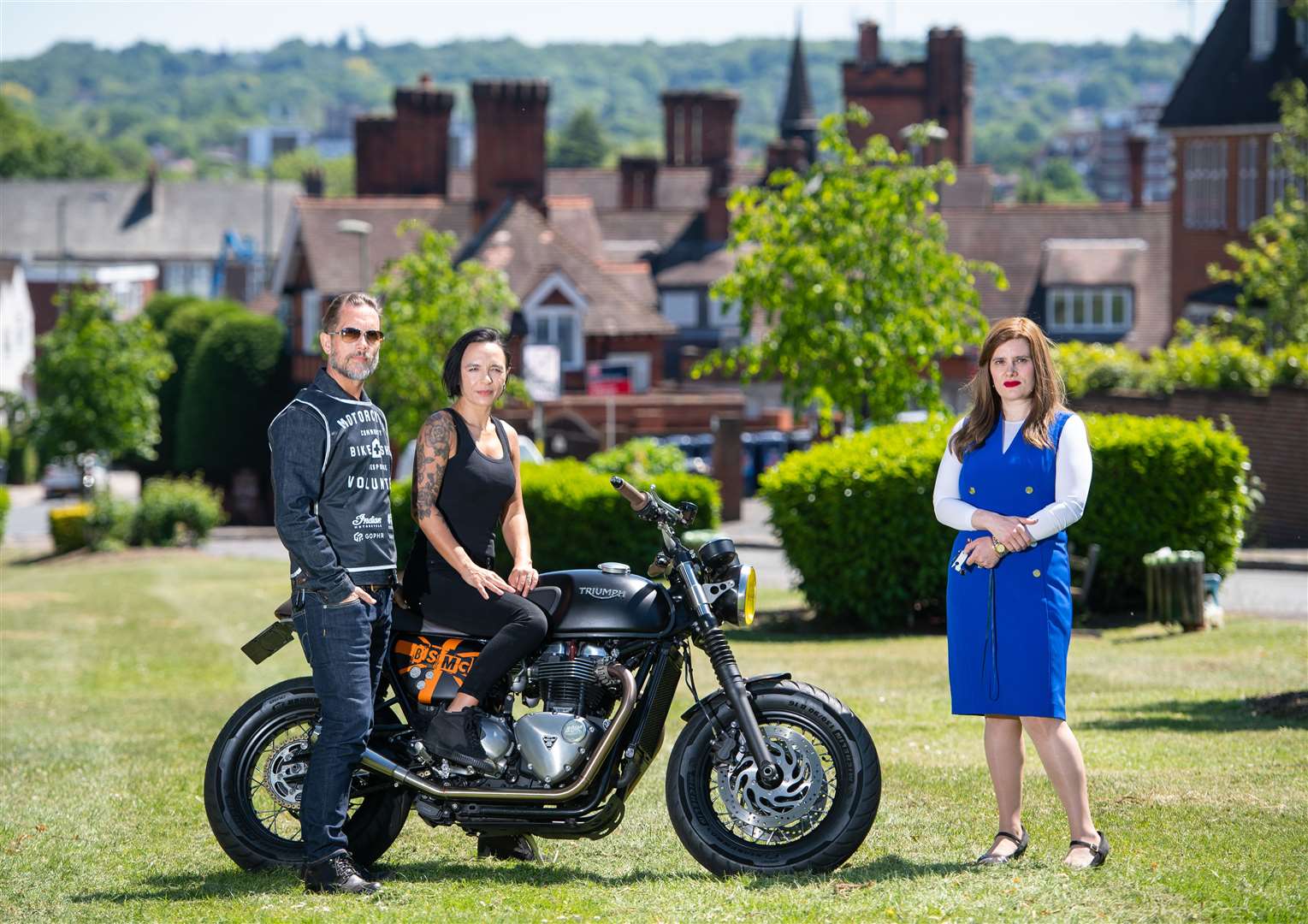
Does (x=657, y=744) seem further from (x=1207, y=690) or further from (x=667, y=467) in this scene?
(x=667, y=467)

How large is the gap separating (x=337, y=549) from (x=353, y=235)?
51908 mm

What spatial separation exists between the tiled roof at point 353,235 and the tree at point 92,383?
10.5m

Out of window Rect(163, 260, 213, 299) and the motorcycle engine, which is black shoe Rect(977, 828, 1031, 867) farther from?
window Rect(163, 260, 213, 299)

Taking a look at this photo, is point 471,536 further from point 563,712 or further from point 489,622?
point 563,712

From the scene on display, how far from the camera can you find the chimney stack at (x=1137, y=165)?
256 ft

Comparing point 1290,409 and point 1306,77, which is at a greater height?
point 1306,77

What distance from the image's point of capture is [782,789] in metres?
6.77

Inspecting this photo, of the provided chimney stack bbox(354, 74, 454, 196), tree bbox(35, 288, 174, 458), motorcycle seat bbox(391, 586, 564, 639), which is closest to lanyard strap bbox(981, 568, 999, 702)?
motorcycle seat bbox(391, 586, 564, 639)

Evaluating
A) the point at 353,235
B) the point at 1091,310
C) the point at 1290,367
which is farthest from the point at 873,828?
the point at 1091,310

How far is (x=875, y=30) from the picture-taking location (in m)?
96.9

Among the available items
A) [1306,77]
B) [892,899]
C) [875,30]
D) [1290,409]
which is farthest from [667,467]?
[875,30]

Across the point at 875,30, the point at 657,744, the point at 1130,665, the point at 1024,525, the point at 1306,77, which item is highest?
the point at 875,30

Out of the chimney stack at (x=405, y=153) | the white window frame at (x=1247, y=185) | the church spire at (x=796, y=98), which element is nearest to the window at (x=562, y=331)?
the chimney stack at (x=405, y=153)

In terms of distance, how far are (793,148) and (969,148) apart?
28.7m
